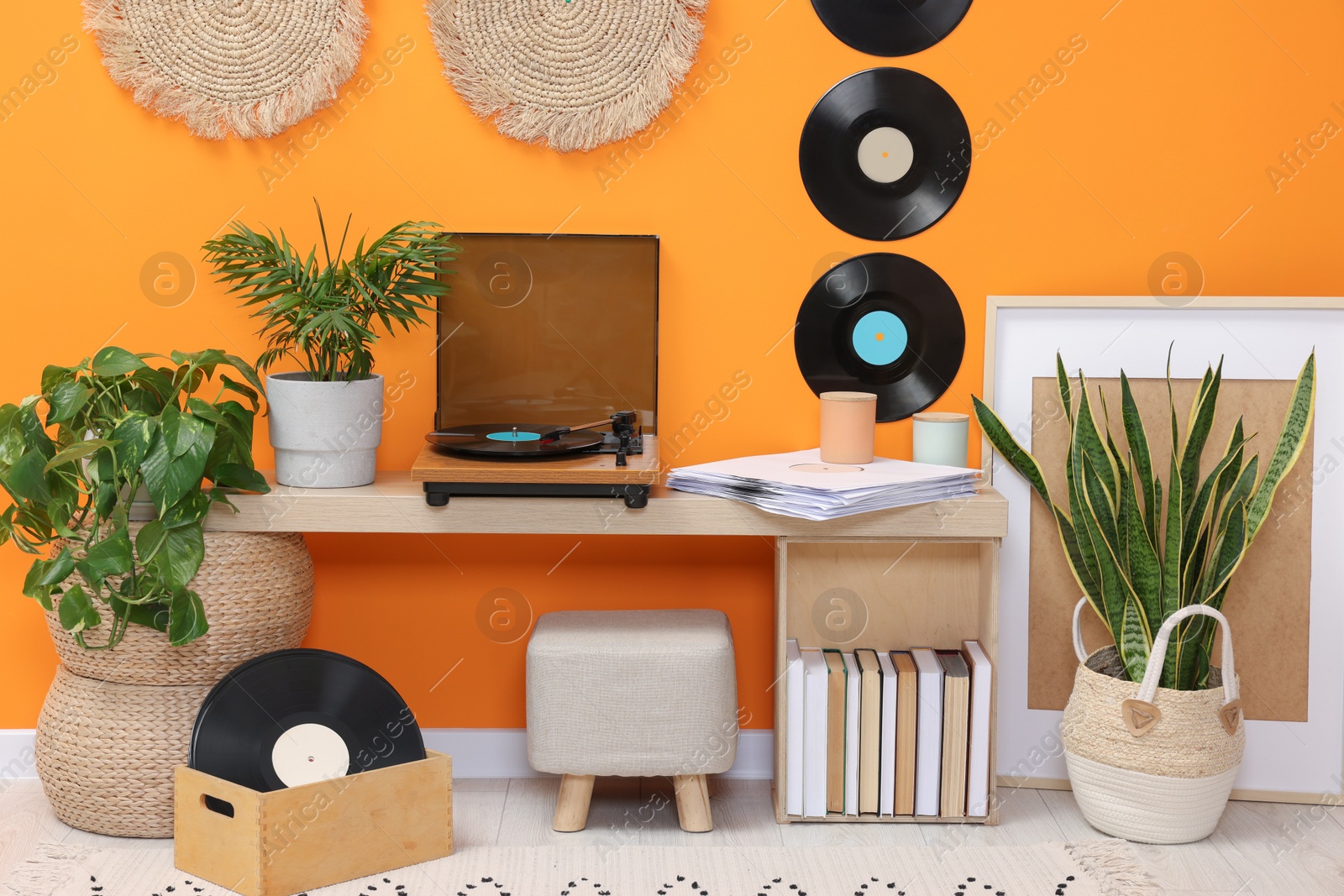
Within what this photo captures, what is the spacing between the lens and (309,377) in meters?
Answer: 2.25

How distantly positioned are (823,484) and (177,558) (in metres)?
1.16

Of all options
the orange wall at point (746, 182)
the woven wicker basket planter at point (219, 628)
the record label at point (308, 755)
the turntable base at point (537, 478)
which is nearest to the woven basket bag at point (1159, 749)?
the orange wall at point (746, 182)

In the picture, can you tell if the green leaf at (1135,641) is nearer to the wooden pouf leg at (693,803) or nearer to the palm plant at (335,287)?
the wooden pouf leg at (693,803)

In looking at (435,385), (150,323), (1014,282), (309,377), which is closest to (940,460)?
(1014,282)

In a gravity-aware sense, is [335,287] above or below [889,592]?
above

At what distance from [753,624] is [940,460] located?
1.85ft

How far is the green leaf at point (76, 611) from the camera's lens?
6.56ft

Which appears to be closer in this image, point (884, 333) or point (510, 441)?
point (510, 441)

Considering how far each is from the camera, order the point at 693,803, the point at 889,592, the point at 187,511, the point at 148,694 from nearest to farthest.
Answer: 1. the point at 187,511
2. the point at 148,694
3. the point at 693,803
4. the point at 889,592

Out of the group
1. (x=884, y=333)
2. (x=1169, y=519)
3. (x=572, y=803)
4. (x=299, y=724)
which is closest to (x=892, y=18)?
(x=884, y=333)

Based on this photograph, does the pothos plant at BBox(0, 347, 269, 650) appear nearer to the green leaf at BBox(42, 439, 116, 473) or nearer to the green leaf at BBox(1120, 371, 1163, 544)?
the green leaf at BBox(42, 439, 116, 473)

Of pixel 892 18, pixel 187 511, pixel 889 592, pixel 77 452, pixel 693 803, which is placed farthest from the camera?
pixel 889 592

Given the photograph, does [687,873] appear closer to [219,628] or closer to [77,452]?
[219,628]

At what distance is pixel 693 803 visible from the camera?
2230 mm
